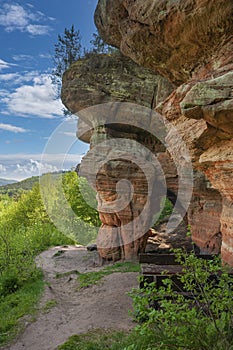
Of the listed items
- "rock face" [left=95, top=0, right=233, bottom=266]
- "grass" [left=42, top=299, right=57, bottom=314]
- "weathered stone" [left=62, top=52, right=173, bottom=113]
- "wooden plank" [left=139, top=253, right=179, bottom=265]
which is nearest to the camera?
"rock face" [left=95, top=0, right=233, bottom=266]

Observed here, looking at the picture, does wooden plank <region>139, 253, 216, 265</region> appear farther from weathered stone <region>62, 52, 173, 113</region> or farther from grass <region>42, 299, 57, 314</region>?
weathered stone <region>62, 52, 173, 113</region>

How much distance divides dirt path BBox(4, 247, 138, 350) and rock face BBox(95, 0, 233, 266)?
3.85m

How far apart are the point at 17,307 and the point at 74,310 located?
6.46 ft

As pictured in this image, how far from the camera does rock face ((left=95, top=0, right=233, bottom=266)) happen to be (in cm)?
576

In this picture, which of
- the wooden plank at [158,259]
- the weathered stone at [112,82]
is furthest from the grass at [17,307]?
the weathered stone at [112,82]

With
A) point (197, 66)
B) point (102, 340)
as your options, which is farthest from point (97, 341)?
point (197, 66)

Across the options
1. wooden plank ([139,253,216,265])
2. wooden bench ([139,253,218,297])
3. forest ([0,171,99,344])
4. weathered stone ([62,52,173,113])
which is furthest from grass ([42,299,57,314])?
weathered stone ([62,52,173,113])

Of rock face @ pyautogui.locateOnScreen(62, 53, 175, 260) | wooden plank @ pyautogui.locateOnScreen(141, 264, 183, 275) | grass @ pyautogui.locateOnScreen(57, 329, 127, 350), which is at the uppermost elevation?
rock face @ pyautogui.locateOnScreen(62, 53, 175, 260)

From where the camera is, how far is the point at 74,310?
30.1 ft

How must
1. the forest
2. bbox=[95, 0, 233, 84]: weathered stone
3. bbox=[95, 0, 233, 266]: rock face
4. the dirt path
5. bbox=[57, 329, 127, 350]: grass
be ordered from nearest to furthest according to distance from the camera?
bbox=[95, 0, 233, 266]: rock face < bbox=[57, 329, 127, 350]: grass < bbox=[95, 0, 233, 84]: weathered stone < the dirt path < the forest

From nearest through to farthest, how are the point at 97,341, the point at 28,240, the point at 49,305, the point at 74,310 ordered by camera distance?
the point at 97,341
the point at 74,310
the point at 49,305
the point at 28,240

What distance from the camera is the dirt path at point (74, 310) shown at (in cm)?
703

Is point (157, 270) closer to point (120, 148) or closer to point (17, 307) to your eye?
point (17, 307)


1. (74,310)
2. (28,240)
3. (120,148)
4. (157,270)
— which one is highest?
(120,148)
